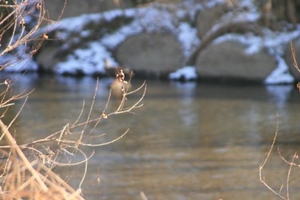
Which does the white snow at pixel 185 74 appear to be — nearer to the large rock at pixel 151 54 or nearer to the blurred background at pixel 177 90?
the blurred background at pixel 177 90

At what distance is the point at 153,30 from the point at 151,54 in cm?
77

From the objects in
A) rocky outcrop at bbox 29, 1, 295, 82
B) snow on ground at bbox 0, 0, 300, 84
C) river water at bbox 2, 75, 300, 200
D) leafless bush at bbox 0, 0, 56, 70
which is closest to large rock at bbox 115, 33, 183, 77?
rocky outcrop at bbox 29, 1, 295, 82

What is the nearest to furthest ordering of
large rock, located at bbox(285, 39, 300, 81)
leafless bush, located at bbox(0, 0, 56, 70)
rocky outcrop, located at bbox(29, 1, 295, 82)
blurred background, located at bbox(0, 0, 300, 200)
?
leafless bush, located at bbox(0, 0, 56, 70) → blurred background, located at bbox(0, 0, 300, 200) → large rock, located at bbox(285, 39, 300, 81) → rocky outcrop, located at bbox(29, 1, 295, 82)

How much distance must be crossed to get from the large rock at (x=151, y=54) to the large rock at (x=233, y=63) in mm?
765

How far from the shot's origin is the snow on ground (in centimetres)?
1669

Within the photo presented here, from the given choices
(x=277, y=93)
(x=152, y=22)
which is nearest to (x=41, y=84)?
(x=152, y=22)

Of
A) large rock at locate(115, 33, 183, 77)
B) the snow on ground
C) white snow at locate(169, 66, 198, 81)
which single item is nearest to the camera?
white snow at locate(169, 66, 198, 81)

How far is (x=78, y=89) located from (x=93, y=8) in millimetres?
4545

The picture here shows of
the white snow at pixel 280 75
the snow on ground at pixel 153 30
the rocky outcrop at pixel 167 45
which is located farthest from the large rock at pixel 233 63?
the snow on ground at pixel 153 30

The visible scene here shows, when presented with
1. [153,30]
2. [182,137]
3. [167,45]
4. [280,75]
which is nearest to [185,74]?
[167,45]

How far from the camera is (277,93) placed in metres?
14.2

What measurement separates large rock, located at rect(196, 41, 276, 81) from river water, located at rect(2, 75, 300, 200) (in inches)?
28.5

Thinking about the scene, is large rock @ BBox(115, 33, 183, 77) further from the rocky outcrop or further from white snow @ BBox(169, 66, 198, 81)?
white snow @ BBox(169, 66, 198, 81)

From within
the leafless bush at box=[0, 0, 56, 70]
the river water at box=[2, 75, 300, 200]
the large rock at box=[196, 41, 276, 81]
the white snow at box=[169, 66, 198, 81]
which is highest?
the leafless bush at box=[0, 0, 56, 70]
